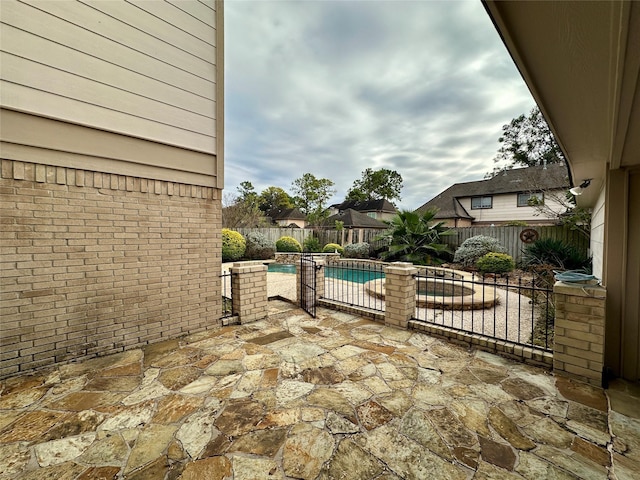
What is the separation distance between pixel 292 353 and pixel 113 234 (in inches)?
112

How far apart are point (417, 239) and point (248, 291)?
391 inches

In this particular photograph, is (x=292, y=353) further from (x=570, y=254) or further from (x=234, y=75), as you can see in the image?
(x=570, y=254)

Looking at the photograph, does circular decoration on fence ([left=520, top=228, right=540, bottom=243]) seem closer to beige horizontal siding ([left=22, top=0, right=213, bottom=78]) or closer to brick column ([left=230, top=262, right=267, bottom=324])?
brick column ([left=230, top=262, right=267, bottom=324])

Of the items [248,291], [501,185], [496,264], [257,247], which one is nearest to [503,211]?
[501,185]

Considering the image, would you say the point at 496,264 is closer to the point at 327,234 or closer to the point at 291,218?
the point at 327,234

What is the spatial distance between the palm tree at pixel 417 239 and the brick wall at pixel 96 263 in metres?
9.85

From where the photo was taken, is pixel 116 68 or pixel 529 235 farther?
pixel 529 235

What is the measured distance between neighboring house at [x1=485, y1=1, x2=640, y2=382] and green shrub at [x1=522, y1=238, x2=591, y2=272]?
6.21m

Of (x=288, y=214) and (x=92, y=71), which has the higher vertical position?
(x=288, y=214)

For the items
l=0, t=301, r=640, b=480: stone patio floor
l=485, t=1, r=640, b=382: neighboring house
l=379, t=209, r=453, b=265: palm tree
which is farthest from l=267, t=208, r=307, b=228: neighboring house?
l=485, t=1, r=640, b=382: neighboring house

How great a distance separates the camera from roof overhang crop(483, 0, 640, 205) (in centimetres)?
104

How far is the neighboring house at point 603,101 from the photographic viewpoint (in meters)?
1.08

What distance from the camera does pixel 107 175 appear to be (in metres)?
3.46

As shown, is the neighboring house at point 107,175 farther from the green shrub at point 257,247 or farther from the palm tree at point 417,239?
the green shrub at point 257,247
